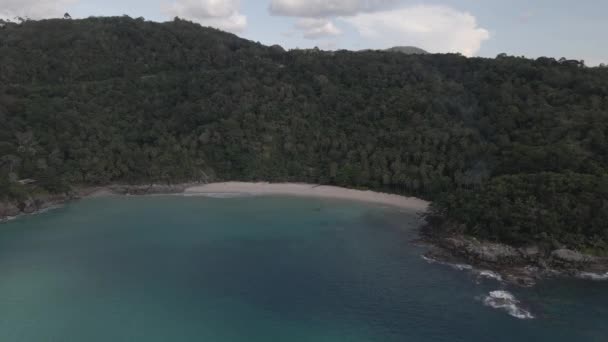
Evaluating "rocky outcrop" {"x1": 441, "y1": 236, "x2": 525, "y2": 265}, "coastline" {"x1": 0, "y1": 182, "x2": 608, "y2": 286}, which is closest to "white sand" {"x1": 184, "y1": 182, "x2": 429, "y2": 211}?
"coastline" {"x1": 0, "y1": 182, "x2": 608, "y2": 286}

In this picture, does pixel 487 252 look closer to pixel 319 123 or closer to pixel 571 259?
pixel 571 259

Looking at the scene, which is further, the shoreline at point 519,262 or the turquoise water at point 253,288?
the shoreline at point 519,262

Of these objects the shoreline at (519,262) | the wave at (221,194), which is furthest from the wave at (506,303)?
the wave at (221,194)

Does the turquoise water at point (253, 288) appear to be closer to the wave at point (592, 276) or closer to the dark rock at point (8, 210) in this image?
the wave at point (592, 276)

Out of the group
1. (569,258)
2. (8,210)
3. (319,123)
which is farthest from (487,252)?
(8,210)

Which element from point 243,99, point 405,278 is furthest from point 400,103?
point 405,278

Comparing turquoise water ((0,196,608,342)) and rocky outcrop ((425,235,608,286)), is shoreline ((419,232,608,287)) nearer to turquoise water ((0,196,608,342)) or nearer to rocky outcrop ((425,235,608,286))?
rocky outcrop ((425,235,608,286))

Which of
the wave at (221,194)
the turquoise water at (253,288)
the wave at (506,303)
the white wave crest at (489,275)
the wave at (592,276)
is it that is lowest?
the turquoise water at (253,288)
